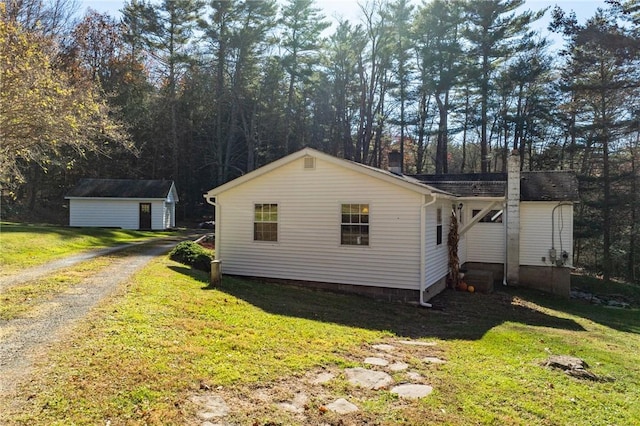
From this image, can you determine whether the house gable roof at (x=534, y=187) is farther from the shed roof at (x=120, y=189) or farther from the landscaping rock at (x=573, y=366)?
the shed roof at (x=120, y=189)

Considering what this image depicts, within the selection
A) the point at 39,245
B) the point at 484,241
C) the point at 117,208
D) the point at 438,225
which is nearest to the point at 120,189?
the point at 117,208

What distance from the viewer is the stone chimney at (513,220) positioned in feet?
51.7

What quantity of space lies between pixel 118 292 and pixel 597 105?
26897 mm

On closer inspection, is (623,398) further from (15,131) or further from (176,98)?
(176,98)

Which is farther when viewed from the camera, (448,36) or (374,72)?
(374,72)

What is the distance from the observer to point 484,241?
55.6 ft

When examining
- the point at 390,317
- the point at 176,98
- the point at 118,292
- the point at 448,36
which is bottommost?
the point at 390,317

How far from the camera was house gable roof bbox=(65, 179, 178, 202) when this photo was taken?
28.0 meters

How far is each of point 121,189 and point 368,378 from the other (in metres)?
27.6

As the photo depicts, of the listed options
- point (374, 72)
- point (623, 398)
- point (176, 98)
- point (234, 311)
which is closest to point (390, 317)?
point (234, 311)

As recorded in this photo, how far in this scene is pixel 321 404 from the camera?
431 cm

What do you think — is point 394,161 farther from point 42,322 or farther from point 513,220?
point 42,322

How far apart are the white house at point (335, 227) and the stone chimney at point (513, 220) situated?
414 centimetres

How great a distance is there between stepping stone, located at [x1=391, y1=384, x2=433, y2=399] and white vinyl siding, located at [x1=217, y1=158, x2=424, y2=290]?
576 centimetres
